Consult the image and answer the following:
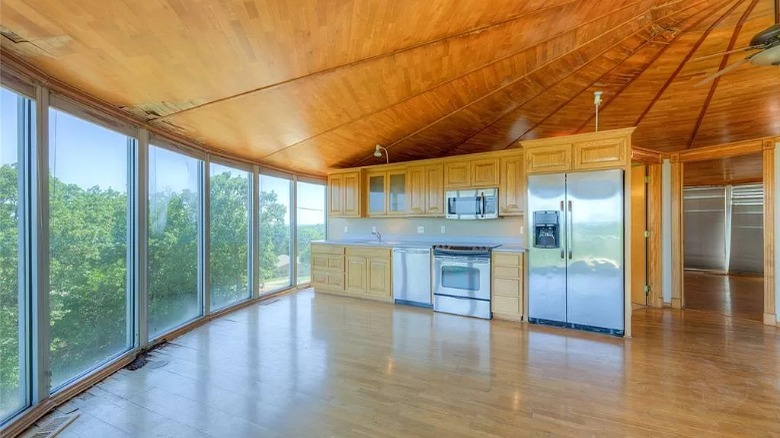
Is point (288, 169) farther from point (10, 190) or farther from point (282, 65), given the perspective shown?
point (10, 190)

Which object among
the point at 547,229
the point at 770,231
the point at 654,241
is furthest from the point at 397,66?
the point at 770,231

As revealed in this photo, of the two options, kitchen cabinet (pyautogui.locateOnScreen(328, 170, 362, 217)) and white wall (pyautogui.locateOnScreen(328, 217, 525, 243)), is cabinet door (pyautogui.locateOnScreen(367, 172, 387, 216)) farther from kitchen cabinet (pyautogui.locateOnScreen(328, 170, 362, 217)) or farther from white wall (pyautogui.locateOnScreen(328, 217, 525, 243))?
white wall (pyautogui.locateOnScreen(328, 217, 525, 243))

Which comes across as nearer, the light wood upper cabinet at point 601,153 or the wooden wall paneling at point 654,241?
the light wood upper cabinet at point 601,153

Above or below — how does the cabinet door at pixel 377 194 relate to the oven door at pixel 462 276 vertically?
above

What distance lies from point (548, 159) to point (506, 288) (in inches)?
65.3

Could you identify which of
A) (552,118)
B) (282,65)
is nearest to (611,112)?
(552,118)

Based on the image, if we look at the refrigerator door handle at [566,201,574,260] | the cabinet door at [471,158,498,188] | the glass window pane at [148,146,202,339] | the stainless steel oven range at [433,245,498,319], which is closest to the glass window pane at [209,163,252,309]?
the glass window pane at [148,146,202,339]

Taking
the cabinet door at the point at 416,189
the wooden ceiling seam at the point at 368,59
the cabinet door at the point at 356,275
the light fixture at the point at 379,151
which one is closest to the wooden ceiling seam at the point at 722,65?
the wooden ceiling seam at the point at 368,59

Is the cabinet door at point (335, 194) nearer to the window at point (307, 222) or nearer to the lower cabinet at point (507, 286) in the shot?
the window at point (307, 222)

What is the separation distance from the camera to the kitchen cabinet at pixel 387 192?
5.32m

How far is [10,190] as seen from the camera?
6.37 ft

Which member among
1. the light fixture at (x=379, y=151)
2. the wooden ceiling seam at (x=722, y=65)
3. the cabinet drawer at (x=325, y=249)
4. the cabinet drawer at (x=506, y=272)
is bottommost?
the cabinet drawer at (x=506, y=272)

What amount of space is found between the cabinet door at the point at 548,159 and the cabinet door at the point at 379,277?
8.03 ft

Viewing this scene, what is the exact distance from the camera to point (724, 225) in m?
7.65
